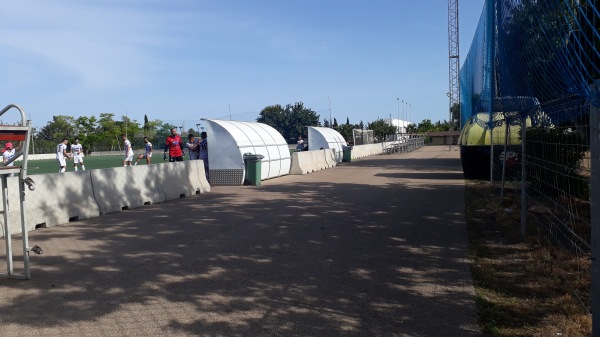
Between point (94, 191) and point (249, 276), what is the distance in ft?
20.8

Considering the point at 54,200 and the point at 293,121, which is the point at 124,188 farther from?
the point at 293,121

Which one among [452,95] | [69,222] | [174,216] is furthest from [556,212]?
[452,95]

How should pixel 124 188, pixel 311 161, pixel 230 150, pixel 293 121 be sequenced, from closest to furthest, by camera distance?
1. pixel 124 188
2. pixel 230 150
3. pixel 311 161
4. pixel 293 121

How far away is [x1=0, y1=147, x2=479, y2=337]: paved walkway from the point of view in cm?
530

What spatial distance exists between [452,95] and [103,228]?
78791 millimetres

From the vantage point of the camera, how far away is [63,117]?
8444 centimetres

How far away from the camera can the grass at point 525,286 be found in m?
5.17

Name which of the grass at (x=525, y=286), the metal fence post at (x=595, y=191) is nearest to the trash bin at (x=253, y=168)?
the grass at (x=525, y=286)

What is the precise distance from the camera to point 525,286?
6.48m

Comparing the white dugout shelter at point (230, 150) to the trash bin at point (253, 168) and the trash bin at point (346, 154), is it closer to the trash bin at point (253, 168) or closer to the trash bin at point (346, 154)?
the trash bin at point (253, 168)

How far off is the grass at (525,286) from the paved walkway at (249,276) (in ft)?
0.70

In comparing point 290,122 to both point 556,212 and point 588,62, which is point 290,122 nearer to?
point 556,212

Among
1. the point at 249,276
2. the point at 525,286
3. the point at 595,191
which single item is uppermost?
the point at 595,191

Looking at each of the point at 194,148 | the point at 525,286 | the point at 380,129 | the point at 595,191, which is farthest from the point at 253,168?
the point at 380,129
